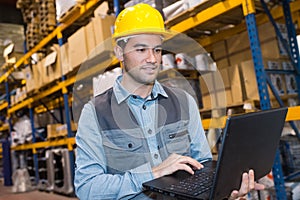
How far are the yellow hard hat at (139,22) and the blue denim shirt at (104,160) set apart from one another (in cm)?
15

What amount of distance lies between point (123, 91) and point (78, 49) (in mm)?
2223

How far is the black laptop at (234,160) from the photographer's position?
66cm

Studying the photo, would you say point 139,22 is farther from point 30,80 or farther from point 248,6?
point 30,80

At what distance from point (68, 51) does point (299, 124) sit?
7.40 ft

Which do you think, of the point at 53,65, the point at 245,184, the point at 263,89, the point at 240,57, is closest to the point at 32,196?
the point at 53,65

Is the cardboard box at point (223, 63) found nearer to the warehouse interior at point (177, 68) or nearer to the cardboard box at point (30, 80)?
the warehouse interior at point (177, 68)

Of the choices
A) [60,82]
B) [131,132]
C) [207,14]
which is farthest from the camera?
[60,82]

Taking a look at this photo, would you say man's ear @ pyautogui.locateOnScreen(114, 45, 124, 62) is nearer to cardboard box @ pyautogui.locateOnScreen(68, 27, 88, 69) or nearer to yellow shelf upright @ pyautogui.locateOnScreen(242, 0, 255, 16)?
yellow shelf upright @ pyautogui.locateOnScreen(242, 0, 255, 16)

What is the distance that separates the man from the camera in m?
0.79

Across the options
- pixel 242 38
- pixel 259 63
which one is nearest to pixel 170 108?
pixel 259 63

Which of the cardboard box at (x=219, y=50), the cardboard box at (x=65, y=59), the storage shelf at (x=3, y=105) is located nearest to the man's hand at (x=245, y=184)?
the cardboard box at (x=219, y=50)

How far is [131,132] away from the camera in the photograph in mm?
794

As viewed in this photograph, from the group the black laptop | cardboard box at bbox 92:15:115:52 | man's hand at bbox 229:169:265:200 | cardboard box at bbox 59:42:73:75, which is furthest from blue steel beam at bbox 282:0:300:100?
cardboard box at bbox 59:42:73:75

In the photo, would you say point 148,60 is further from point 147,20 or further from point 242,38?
point 242,38
